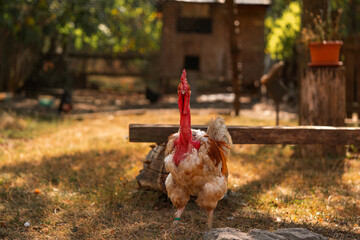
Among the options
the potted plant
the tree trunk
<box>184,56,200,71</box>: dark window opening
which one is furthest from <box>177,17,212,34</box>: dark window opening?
the potted plant

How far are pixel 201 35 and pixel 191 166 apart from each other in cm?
1628

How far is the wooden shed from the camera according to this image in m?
18.8

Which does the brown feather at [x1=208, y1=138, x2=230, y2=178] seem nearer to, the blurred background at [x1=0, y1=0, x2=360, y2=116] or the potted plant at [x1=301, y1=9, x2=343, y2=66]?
the potted plant at [x1=301, y1=9, x2=343, y2=66]

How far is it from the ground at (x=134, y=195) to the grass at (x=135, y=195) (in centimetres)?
1

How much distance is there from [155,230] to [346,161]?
3.95 metres

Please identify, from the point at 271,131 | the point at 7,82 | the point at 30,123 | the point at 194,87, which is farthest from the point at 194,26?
the point at 271,131

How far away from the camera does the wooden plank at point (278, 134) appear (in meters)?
4.70

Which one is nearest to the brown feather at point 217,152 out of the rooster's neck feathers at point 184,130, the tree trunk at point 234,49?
the rooster's neck feathers at point 184,130

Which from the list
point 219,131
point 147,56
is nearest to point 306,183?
point 219,131

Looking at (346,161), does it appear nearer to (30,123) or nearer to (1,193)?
(1,193)

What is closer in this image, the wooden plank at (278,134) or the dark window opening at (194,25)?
the wooden plank at (278,134)

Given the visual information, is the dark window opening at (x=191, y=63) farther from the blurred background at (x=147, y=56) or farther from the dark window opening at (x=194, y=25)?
the dark window opening at (x=194, y=25)

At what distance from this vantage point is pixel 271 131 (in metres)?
4.72

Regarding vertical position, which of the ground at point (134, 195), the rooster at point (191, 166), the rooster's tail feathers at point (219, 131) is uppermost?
the rooster's tail feathers at point (219, 131)
